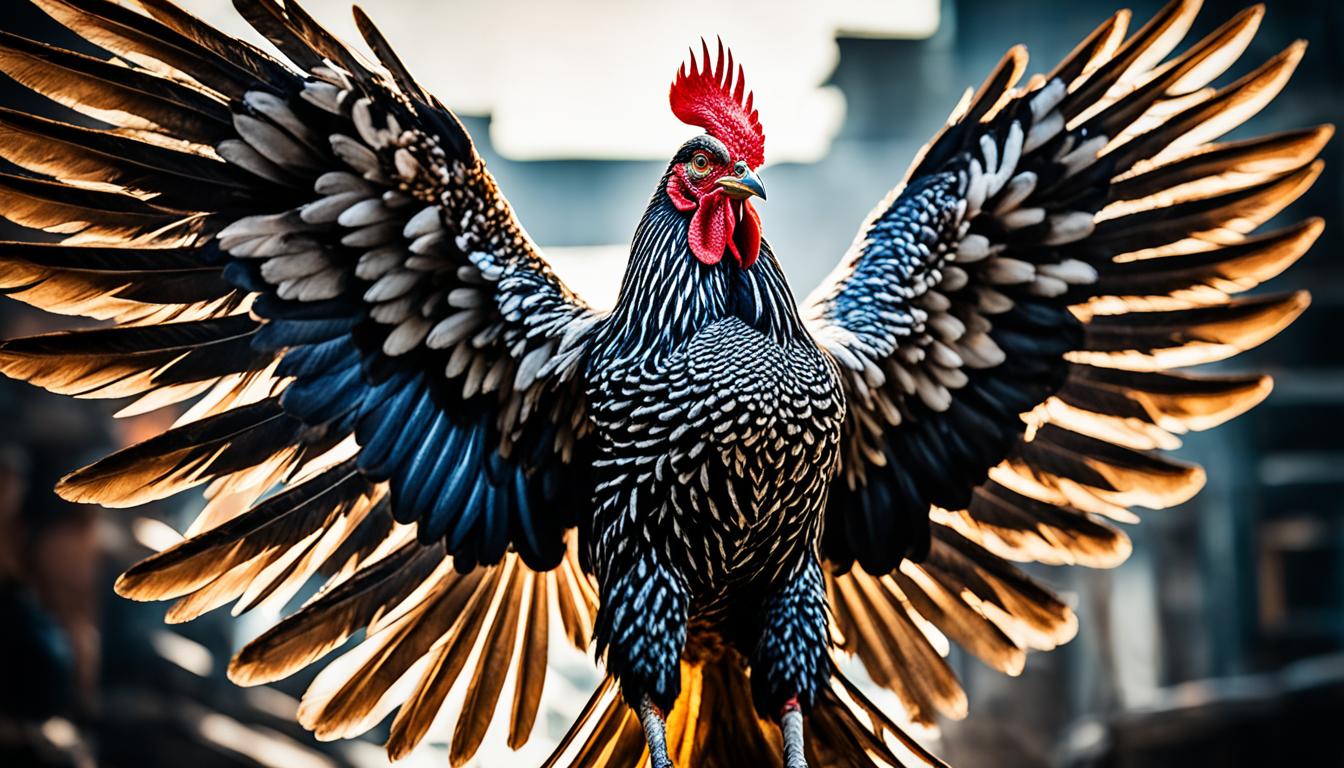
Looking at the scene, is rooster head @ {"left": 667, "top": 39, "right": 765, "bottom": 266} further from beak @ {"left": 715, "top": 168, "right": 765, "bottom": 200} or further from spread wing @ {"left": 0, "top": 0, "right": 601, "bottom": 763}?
spread wing @ {"left": 0, "top": 0, "right": 601, "bottom": 763}

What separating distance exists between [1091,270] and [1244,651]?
3488 millimetres

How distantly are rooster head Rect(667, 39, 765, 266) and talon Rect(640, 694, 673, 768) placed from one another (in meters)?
0.62

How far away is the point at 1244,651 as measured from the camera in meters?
4.72

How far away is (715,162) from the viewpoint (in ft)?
5.36

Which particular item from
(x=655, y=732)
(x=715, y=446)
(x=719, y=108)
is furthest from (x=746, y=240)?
(x=655, y=732)

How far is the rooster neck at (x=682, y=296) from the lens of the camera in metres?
1.60

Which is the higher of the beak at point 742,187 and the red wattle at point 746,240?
the beak at point 742,187

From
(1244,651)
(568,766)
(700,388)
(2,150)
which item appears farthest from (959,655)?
(2,150)

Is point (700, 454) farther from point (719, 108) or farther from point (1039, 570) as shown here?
point (1039, 570)

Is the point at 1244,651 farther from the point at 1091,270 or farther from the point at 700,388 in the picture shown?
the point at 700,388

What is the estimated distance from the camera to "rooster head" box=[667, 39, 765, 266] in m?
1.63

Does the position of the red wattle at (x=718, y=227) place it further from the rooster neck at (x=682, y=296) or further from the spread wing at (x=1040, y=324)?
the spread wing at (x=1040, y=324)

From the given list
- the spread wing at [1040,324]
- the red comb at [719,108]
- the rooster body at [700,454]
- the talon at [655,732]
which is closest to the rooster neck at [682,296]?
the rooster body at [700,454]

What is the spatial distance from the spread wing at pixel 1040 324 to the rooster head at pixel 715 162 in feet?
0.89
